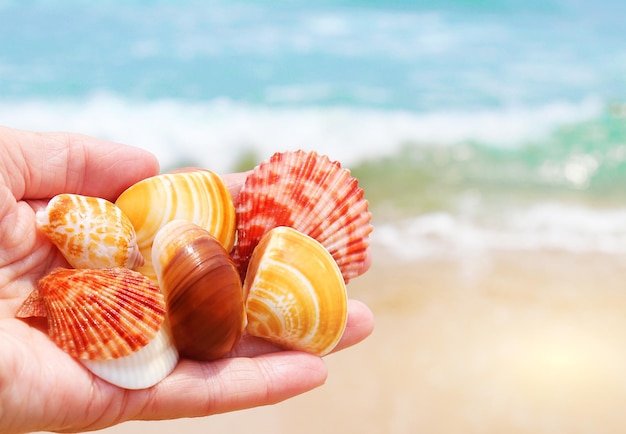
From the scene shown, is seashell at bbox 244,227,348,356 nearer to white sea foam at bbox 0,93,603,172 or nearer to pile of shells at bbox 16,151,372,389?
pile of shells at bbox 16,151,372,389

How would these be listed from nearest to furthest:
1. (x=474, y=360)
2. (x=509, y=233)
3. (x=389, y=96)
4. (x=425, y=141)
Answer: (x=474, y=360), (x=509, y=233), (x=425, y=141), (x=389, y=96)

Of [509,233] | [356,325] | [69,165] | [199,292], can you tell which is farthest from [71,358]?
[509,233]

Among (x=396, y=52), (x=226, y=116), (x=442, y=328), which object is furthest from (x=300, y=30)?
(x=442, y=328)

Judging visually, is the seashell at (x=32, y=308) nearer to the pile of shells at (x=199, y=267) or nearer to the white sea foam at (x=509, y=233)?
the pile of shells at (x=199, y=267)

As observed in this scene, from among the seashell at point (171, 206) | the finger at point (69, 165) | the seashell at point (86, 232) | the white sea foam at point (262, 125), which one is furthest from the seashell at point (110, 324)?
the white sea foam at point (262, 125)

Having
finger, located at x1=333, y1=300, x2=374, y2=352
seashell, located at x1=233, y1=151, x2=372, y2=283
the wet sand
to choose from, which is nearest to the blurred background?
the wet sand

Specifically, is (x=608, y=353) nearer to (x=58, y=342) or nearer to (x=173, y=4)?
(x=58, y=342)

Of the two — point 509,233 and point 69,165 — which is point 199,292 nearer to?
point 69,165
